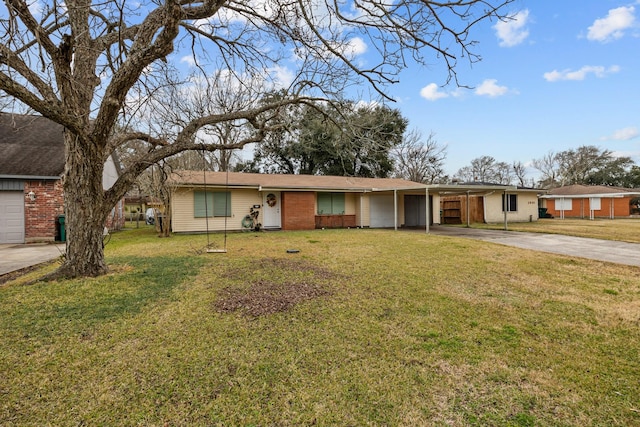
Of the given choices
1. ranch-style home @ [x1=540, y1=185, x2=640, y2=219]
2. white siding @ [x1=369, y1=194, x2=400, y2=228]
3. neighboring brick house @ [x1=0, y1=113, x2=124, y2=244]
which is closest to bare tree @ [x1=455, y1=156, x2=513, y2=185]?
ranch-style home @ [x1=540, y1=185, x2=640, y2=219]

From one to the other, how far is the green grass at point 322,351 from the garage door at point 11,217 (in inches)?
303

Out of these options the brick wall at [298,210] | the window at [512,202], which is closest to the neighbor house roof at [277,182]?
the brick wall at [298,210]

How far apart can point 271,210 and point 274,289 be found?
1089 cm

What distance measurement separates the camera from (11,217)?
36.0ft

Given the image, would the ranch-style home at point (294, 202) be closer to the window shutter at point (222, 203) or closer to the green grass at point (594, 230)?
the window shutter at point (222, 203)

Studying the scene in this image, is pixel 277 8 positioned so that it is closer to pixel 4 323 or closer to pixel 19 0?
pixel 19 0

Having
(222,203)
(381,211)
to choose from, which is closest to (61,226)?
(222,203)

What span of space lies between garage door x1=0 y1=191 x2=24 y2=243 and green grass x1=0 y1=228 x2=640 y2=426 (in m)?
7.70

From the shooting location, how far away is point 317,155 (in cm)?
2412

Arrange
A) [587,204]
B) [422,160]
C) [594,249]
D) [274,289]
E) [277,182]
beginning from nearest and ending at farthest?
1. [274,289]
2. [594,249]
3. [277,182]
4. [587,204]
5. [422,160]

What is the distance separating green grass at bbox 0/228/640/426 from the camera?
2109mm

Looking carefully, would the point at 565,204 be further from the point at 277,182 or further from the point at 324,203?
the point at 277,182

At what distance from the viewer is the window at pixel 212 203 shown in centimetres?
1395

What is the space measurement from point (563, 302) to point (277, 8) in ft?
21.3
